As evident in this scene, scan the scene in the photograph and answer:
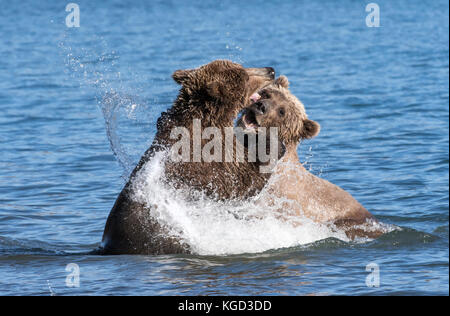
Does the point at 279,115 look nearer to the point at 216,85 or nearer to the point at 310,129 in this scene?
the point at 310,129

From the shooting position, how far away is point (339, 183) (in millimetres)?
10000

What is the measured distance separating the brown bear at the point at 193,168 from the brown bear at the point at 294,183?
397mm

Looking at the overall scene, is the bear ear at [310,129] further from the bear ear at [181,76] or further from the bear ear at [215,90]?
the bear ear at [181,76]

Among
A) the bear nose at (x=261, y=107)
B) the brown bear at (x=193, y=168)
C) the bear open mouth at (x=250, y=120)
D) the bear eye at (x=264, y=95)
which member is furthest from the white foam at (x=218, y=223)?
the bear eye at (x=264, y=95)

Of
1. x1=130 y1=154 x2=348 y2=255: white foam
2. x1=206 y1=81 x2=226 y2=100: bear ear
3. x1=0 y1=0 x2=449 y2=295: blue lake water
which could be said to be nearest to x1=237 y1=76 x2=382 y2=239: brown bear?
x1=130 y1=154 x2=348 y2=255: white foam

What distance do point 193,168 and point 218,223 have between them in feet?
2.16

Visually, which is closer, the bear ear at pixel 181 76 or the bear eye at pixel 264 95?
the bear ear at pixel 181 76

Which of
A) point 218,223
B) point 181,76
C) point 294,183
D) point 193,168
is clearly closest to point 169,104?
point 294,183

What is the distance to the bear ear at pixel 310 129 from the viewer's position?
757 cm

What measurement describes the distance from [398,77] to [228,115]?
490 inches

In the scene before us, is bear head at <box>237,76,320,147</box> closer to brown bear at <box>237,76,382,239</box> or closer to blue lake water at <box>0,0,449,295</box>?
brown bear at <box>237,76,382,239</box>

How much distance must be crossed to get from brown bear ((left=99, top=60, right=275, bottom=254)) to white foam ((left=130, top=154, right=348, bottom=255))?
0.07 meters

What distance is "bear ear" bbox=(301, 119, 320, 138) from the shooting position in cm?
757
